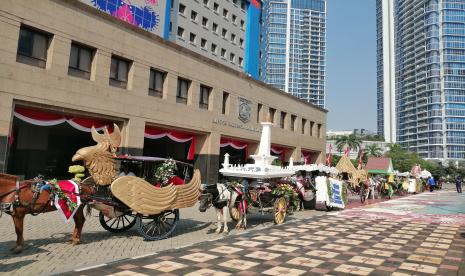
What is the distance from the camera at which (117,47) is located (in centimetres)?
1883

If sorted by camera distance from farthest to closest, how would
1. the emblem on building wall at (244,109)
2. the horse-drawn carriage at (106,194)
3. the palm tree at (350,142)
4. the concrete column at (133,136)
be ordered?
1. the palm tree at (350,142)
2. the emblem on building wall at (244,109)
3. the concrete column at (133,136)
4. the horse-drawn carriage at (106,194)

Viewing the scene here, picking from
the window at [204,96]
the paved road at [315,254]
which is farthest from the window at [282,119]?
the paved road at [315,254]

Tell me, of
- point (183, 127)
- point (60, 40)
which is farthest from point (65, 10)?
point (183, 127)

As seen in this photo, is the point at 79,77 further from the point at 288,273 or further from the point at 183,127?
the point at 288,273

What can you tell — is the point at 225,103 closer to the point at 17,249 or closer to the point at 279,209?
the point at 279,209

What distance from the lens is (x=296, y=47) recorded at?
160750 mm

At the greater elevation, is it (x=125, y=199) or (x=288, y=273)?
(x=125, y=199)

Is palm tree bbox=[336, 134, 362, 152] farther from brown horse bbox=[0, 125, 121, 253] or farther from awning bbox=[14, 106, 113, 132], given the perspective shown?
brown horse bbox=[0, 125, 121, 253]

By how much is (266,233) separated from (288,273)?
4.14 meters

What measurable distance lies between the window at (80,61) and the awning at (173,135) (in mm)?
4963

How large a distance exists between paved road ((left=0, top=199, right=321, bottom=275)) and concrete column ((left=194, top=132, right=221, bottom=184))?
12.1 meters

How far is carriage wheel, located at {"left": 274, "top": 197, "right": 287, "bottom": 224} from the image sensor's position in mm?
12367

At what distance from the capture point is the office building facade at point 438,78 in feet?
417

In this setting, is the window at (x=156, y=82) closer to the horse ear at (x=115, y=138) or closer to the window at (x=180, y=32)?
the horse ear at (x=115, y=138)
